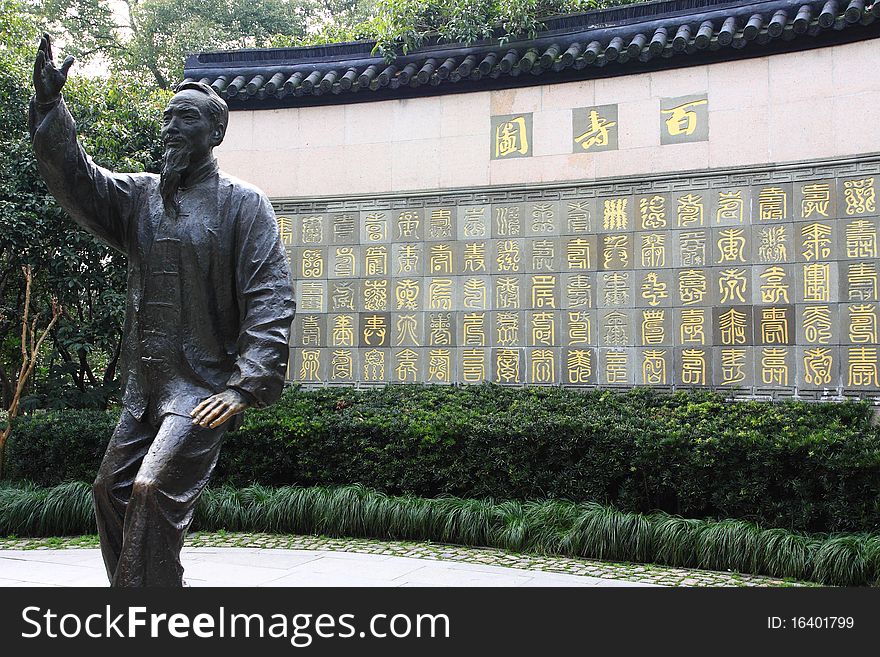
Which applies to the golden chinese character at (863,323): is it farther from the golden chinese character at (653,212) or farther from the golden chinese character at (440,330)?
the golden chinese character at (440,330)

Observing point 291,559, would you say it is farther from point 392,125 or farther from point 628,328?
point 392,125

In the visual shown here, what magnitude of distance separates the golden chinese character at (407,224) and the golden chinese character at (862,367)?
4049 millimetres

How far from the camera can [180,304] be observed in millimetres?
3047

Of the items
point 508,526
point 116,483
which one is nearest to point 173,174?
point 116,483

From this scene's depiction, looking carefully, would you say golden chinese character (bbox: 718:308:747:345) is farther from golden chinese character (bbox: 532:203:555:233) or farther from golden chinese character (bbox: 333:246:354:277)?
Answer: golden chinese character (bbox: 333:246:354:277)

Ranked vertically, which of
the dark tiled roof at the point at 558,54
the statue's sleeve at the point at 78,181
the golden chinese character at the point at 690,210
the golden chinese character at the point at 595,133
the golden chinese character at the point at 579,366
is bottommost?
the golden chinese character at the point at 579,366

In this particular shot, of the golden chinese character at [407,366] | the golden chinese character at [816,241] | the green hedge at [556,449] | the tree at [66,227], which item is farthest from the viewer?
the golden chinese character at [407,366]

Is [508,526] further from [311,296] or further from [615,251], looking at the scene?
[311,296]

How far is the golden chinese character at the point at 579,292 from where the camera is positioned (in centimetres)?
759

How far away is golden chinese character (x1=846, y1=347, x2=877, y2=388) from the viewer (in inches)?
265

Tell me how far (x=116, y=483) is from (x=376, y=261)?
17.8 ft

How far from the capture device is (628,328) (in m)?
7.46

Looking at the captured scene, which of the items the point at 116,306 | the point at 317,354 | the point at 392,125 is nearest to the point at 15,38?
the point at 116,306

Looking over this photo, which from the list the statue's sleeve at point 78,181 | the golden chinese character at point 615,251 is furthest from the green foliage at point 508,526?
the statue's sleeve at point 78,181
